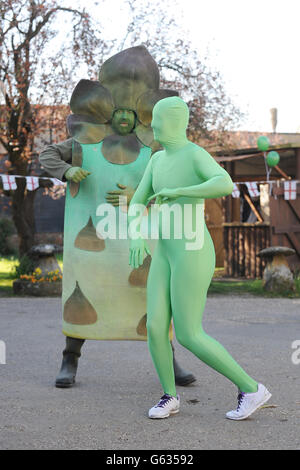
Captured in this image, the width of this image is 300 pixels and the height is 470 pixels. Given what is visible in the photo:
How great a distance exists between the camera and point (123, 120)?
14.0 feet

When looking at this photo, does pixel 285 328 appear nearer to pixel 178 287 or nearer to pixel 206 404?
pixel 206 404

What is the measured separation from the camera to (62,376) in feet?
13.7

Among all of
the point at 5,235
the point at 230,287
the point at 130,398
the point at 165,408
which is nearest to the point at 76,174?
the point at 130,398

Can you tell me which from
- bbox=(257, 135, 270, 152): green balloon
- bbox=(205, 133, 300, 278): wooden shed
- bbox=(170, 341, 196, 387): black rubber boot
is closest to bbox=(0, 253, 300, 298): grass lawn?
bbox=(205, 133, 300, 278): wooden shed

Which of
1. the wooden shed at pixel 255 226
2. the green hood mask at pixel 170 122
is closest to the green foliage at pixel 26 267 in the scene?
the wooden shed at pixel 255 226

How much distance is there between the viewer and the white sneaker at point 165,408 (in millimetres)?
3377

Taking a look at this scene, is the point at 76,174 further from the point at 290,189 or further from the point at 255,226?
the point at 255,226

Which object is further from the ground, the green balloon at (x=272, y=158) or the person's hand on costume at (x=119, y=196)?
the green balloon at (x=272, y=158)

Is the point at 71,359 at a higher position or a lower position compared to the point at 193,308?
lower

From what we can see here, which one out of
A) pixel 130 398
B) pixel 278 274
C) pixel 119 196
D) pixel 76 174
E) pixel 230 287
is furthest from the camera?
pixel 230 287

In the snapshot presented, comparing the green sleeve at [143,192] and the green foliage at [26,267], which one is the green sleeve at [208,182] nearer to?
the green sleeve at [143,192]

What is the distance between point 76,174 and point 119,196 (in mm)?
320
